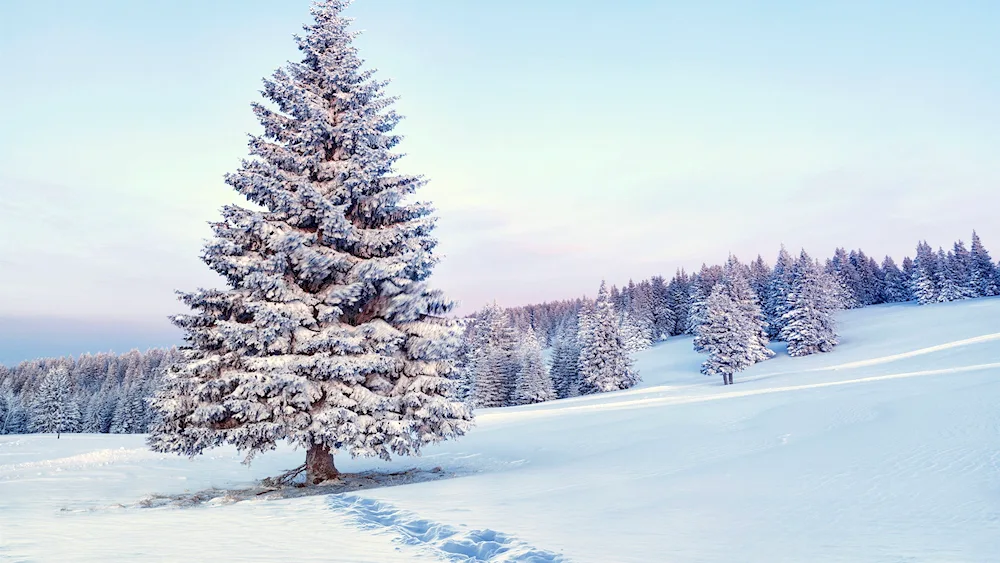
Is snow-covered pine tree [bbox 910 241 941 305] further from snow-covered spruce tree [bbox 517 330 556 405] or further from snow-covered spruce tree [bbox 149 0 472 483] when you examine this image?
snow-covered spruce tree [bbox 149 0 472 483]

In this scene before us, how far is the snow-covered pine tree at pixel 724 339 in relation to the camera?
48.9 metres

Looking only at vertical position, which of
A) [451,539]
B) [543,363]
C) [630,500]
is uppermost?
[451,539]

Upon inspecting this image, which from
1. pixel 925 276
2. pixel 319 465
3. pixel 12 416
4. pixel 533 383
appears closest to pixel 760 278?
pixel 925 276

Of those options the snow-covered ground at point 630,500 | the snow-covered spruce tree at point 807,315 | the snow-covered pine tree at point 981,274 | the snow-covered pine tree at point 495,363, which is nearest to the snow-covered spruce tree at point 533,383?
the snow-covered pine tree at point 495,363

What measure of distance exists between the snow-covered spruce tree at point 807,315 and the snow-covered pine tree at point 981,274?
1401 inches

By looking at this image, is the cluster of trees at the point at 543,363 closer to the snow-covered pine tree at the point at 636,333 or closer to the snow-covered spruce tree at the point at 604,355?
the snow-covered spruce tree at the point at 604,355

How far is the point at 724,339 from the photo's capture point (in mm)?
49531

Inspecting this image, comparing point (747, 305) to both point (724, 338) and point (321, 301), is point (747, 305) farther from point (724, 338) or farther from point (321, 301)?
point (321, 301)

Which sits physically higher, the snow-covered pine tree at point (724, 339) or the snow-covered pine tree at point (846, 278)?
the snow-covered pine tree at point (846, 278)

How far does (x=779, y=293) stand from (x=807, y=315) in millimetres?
8586

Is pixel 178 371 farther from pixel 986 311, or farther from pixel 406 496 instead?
pixel 986 311

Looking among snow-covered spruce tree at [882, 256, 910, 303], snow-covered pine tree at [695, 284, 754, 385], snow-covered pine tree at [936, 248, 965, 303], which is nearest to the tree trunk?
snow-covered pine tree at [695, 284, 754, 385]

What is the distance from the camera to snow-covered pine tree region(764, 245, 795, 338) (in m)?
62.7

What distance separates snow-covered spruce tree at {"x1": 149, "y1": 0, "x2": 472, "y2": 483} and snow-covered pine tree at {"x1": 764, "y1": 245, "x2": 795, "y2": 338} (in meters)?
58.7
